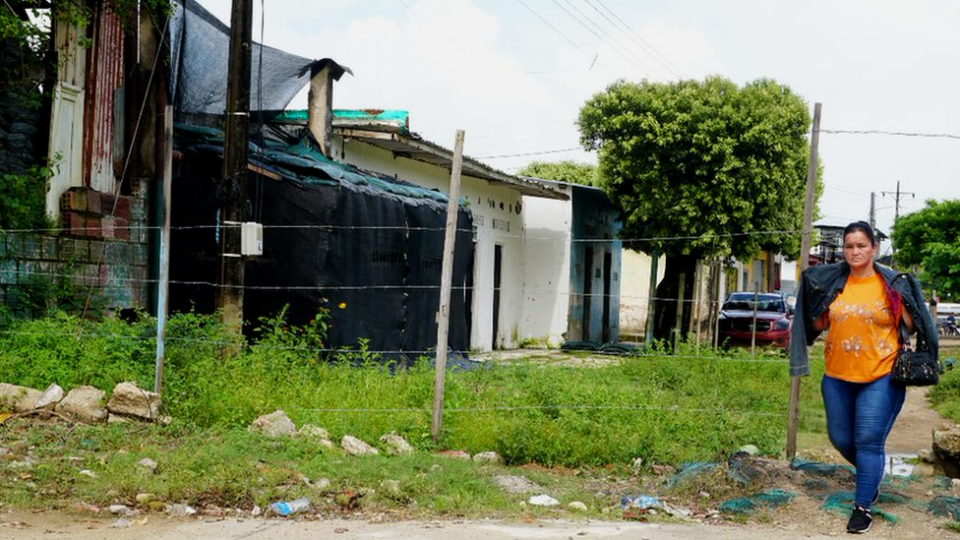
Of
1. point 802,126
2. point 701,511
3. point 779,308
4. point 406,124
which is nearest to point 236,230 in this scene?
point 406,124

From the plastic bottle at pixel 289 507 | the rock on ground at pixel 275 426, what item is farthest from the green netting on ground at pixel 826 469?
the rock on ground at pixel 275 426

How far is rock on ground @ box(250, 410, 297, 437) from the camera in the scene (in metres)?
7.83

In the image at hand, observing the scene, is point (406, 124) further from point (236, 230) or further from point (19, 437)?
point (19, 437)

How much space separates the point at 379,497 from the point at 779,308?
64.7ft

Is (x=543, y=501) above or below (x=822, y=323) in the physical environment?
below

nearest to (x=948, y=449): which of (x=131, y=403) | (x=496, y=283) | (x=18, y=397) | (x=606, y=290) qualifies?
(x=131, y=403)

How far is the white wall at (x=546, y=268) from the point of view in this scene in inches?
872

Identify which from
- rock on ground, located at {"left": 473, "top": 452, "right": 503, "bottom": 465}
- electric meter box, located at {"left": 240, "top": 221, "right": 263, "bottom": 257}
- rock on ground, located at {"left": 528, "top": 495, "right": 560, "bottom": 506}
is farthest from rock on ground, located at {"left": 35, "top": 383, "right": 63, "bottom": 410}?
rock on ground, located at {"left": 528, "top": 495, "right": 560, "bottom": 506}

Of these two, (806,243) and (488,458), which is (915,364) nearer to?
(806,243)

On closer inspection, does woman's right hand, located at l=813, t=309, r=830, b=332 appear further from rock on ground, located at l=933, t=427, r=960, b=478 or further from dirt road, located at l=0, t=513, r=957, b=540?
rock on ground, located at l=933, t=427, r=960, b=478

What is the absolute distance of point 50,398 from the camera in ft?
26.8

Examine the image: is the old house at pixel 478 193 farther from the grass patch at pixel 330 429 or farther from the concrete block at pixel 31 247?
the grass patch at pixel 330 429

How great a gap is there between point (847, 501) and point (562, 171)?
36549 millimetres

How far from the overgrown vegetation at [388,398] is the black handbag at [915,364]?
1.78 m
